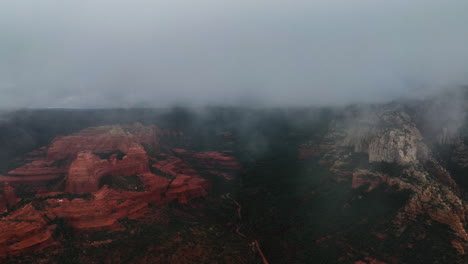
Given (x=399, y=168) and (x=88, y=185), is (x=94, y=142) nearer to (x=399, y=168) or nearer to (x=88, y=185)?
(x=88, y=185)

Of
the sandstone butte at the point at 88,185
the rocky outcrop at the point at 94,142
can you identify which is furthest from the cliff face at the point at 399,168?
the rocky outcrop at the point at 94,142

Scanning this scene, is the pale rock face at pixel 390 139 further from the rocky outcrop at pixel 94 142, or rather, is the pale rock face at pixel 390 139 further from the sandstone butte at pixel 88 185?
the rocky outcrop at pixel 94 142

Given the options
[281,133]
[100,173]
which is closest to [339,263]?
[100,173]

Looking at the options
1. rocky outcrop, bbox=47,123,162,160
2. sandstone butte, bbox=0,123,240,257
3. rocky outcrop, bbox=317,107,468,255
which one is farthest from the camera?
rocky outcrop, bbox=47,123,162,160

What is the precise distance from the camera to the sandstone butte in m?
53.7

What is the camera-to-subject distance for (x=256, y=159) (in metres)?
139

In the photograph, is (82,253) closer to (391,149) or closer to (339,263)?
(339,263)

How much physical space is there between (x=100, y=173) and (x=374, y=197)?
72.5 metres

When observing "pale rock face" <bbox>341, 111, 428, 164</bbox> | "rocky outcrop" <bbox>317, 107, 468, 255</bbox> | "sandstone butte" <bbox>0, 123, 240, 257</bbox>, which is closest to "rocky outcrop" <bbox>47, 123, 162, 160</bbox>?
"sandstone butte" <bbox>0, 123, 240, 257</bbox>

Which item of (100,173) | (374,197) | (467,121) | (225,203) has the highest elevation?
(467,121)

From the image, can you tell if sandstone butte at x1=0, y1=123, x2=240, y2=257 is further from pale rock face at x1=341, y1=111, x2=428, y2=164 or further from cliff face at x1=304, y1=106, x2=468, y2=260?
pale rock face at x1=341, y1=111, x2=428, y2=164

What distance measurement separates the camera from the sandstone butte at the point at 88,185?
2112 inches

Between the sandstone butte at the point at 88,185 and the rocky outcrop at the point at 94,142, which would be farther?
the rocky outcrop at the point at 94,142

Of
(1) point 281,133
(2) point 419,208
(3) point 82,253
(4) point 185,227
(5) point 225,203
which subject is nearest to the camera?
(3) point 82,253
